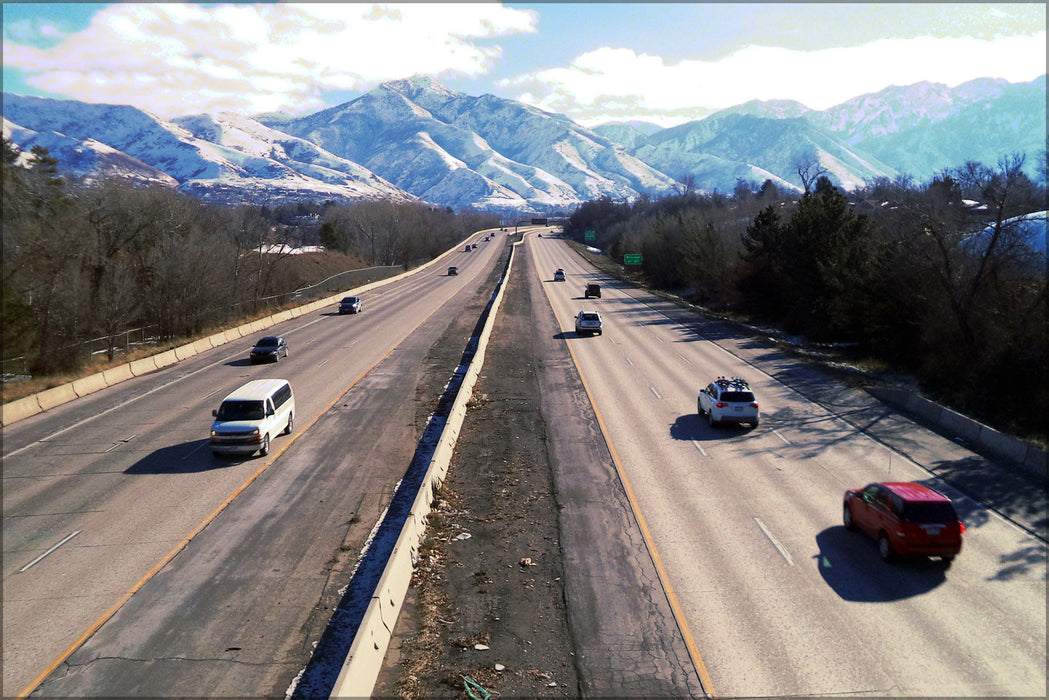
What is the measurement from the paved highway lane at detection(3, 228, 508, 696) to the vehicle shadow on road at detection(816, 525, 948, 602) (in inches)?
413

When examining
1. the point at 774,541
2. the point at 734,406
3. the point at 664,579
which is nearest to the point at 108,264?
the point at 734,406

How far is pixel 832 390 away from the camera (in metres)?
29.9

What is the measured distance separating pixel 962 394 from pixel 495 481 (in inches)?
832

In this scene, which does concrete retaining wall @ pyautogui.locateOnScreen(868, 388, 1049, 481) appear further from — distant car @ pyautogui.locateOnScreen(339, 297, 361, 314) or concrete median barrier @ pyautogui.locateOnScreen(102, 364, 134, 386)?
distant car @ pyautogui.locateOnScreen(339, 297, 361, 314)

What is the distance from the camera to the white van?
21125 millimetres

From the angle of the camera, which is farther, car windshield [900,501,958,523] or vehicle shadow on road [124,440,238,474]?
vehicle shadow on road [124,440,238,474]

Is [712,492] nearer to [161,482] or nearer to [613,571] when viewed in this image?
[613,571]

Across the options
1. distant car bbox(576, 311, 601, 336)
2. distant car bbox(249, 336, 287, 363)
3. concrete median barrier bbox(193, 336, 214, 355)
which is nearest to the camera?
distant car bbox(249, 336, 287, 363)

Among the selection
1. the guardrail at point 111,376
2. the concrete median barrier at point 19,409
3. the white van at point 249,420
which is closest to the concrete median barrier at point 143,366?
the guardrail at point 111,376

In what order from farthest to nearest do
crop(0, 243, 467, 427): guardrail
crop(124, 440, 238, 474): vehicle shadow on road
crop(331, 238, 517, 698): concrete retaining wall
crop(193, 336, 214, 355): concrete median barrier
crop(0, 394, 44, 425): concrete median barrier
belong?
crop(193, 336, 214, 355): concrete median barrier < crop(0, 243, 467, 427): guardrail < crop(0, 394, 44, 425): concrete median barrier < crop(124, 440, 238, 474): vehicle shadow on road < crop(331, 238, 517, 698): concrete retaining wall

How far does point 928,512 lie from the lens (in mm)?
13656

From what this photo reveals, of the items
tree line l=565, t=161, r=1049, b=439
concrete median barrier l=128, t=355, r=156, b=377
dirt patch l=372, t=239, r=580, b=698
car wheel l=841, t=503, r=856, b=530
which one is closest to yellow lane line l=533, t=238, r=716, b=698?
dirt patch l=372, t=239, r=580, b=698

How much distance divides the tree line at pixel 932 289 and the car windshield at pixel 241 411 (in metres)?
26.7

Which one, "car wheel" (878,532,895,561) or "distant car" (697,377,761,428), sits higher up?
"distant car" (697,377,761,428)
